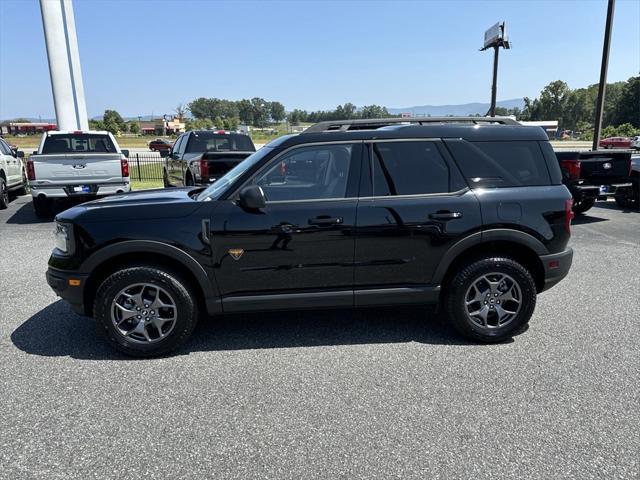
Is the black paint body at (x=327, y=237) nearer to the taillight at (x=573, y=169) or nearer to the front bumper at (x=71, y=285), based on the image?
the front bumper at (x=71, y=285)

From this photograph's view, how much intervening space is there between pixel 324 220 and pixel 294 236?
10.9 inches

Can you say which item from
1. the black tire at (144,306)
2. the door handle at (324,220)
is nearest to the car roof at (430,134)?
the door handle at (324,220)

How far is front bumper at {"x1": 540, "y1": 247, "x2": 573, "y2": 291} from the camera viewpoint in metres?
4.10

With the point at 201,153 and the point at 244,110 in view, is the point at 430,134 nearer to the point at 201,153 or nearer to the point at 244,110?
the point at 201,153

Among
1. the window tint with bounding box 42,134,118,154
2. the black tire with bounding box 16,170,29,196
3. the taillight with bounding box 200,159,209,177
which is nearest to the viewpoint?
the taillight with bounding box 200,159,209,177

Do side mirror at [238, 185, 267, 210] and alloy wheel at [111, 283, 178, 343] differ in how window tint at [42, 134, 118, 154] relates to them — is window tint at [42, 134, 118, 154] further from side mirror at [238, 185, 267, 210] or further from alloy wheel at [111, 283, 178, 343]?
side mirror at [238, 185, 267, 210]

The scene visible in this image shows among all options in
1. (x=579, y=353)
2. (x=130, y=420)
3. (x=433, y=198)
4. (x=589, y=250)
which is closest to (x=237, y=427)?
(x=130, y=420)

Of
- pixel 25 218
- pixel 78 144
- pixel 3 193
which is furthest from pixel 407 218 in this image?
pixel 3 193

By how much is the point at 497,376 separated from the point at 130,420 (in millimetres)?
2616

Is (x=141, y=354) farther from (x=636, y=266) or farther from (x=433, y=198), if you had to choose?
(x=636, y=266)

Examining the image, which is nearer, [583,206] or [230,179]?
[230,179]

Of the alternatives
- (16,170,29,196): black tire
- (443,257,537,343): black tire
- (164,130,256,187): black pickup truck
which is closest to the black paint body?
(443,257,537,343): black tire

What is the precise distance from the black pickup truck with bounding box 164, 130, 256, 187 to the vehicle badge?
18.5 feet

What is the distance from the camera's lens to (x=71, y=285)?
147 inches
